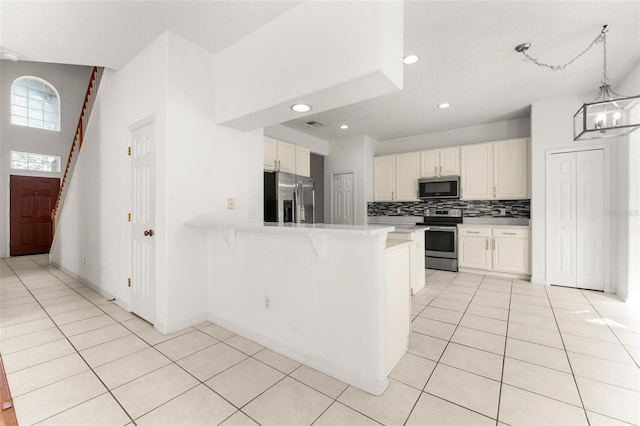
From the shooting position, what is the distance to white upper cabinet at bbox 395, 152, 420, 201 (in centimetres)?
576

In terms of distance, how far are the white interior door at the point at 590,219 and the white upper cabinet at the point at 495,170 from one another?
733mm

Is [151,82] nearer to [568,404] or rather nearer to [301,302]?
[301,302]

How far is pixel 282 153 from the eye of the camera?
4695mm

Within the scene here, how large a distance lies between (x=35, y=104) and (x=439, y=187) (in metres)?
9.80

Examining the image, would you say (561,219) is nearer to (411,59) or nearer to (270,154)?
(411,59)

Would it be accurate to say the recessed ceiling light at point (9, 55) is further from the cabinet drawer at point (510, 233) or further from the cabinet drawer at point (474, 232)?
the cabinet drawer at point (510, 233)

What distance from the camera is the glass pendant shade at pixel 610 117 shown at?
195cm

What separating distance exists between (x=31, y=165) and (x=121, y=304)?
253 inches

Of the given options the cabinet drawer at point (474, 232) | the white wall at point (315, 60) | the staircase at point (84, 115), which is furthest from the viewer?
the cabinet drawer at point (474, 232)

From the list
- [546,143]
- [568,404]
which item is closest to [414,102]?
[546,143]

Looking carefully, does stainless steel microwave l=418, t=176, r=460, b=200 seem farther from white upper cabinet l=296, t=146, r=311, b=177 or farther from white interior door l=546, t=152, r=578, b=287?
white upper cabinet l=296, t=146, r=311, b=177

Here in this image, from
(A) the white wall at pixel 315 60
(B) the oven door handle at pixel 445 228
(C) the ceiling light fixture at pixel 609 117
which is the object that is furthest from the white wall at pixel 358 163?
(C) the ceiling light fixture at pixel 609 117

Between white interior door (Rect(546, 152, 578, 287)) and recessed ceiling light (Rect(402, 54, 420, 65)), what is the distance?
2.79 meters

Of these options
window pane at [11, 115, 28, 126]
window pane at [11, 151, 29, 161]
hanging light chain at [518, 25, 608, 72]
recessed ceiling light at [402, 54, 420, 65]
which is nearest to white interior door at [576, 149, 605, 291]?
hanging light chain at [518, 25, 608, 72]
